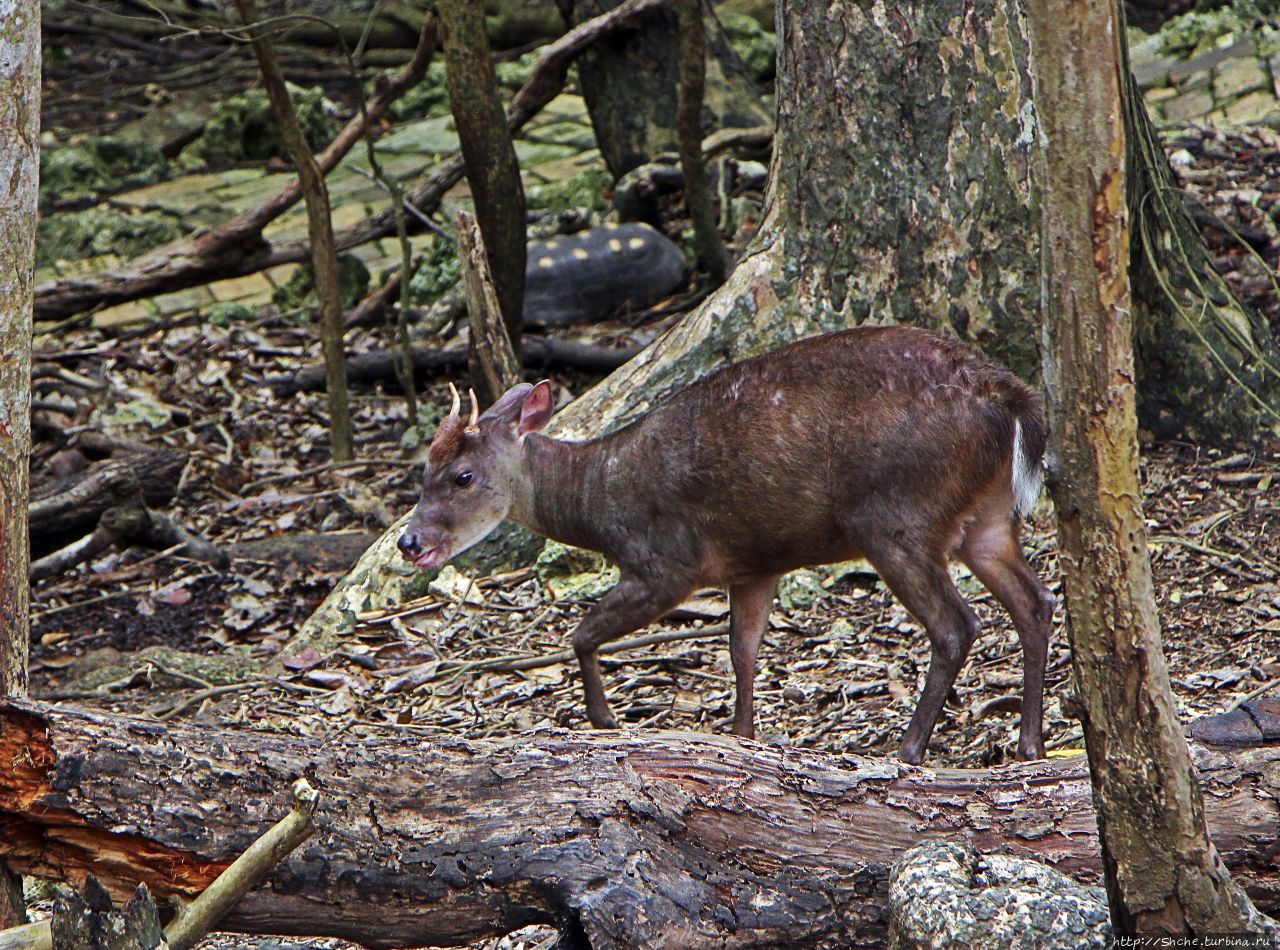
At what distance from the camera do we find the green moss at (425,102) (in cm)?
1517

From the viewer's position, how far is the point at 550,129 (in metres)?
14.2

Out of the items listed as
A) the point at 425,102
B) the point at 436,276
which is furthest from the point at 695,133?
the point at 425,102

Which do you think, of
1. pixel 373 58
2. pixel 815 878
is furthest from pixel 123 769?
pixel 373 58

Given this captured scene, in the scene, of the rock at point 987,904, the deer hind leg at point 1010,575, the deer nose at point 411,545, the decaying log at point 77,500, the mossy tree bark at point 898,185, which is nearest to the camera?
the rock at point 987,904

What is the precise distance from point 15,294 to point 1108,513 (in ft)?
8.48

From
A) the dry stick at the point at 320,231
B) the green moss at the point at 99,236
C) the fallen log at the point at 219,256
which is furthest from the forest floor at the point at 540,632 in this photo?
the green moss at the point at 99,236

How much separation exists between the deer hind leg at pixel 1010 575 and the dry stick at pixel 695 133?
4428 millimetres

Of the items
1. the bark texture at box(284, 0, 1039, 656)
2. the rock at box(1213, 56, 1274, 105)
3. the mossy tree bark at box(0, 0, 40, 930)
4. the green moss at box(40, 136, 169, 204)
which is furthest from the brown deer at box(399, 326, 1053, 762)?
the green moss at box(40, 136, 169, 204)

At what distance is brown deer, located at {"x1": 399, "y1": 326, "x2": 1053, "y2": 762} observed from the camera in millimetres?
4930

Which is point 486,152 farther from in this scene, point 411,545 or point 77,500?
point 411,545

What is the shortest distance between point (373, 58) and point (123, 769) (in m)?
12.6

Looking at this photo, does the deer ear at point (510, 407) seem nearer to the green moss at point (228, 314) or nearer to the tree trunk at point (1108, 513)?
the tree trunk at point (1108, 513)

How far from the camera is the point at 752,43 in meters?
14.1

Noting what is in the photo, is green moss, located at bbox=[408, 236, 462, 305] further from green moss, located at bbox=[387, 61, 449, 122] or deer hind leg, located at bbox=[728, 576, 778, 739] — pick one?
deer hind leg, located at bbox=[728, 576, 778, 739]
